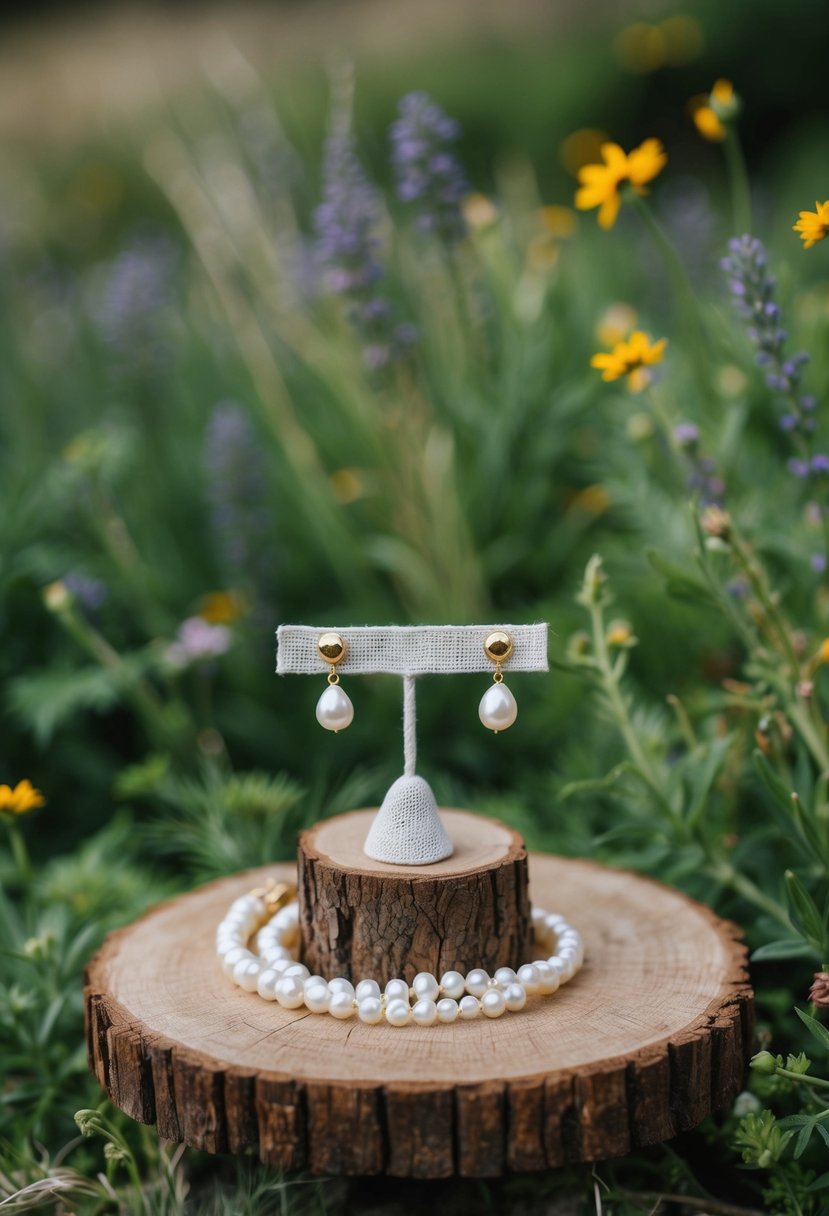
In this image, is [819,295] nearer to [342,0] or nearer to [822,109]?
[822,109]

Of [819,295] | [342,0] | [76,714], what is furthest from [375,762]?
[342,0]

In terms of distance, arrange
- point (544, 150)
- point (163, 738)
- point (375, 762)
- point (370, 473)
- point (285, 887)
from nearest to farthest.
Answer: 1. point (285, 887)
2. point (163, 738)
3. point (375, 762)
4. point (370, 473)
5. point (544, 150)

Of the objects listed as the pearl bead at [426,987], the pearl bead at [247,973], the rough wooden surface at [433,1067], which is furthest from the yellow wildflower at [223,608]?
the pearl bead at [426,987]

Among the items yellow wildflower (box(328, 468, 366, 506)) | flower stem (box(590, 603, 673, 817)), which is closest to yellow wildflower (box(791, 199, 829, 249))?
flower stem (box(590, 603, 673, 817))

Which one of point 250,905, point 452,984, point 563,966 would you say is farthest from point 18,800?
point 563,966

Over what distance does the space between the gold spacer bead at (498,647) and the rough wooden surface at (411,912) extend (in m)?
0.26

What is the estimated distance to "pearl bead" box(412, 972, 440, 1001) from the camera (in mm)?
1386

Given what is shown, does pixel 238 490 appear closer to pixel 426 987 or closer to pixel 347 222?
pixel 347 222

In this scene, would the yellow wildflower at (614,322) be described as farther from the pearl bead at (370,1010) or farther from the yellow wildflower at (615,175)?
the pearl bead at (370,1010)

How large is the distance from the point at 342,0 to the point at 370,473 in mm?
10961

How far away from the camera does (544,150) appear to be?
27.2 feet

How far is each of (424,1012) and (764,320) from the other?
3.74 ft

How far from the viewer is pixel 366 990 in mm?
1399

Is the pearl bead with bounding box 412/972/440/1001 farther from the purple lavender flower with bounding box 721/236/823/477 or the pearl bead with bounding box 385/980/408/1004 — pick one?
the purple lavender flower with bounding box 721/236/823/477
